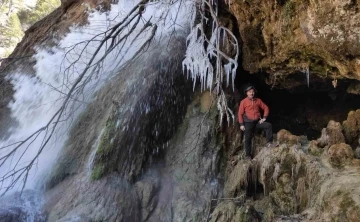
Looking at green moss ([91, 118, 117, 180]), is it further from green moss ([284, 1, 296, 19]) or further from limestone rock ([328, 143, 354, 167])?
limestone rock ([328, 143, 354, 167])

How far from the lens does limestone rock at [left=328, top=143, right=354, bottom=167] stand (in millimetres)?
3982

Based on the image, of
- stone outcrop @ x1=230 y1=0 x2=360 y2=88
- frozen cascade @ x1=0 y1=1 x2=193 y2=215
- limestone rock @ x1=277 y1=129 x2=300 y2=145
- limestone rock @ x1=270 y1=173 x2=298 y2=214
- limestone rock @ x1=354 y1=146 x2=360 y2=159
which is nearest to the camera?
stone outcrop @ x1=230 y1=0 x2=360 y2=88

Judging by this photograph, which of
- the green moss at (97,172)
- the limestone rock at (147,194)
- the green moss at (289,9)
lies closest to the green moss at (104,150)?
the green moss at (97,172)

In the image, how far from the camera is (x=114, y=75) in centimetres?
708

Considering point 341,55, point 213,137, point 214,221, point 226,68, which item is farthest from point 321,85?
point 214,221

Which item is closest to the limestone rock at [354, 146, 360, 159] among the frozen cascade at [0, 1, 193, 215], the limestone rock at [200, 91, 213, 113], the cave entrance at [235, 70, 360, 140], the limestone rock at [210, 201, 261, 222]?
the limestone rock at [210, 201, 261, 222]

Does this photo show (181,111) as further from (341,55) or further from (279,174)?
(341,55)

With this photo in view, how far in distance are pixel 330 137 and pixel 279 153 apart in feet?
2.36

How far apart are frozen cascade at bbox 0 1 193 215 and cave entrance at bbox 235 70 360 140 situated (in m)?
2.09

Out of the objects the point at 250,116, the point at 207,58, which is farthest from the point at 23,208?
the point at 250,116

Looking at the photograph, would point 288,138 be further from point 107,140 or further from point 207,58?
point 107,140

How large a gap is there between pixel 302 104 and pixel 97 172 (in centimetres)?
449

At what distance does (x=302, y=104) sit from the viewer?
7.62 metres

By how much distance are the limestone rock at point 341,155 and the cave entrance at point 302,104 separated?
9.57 ft
